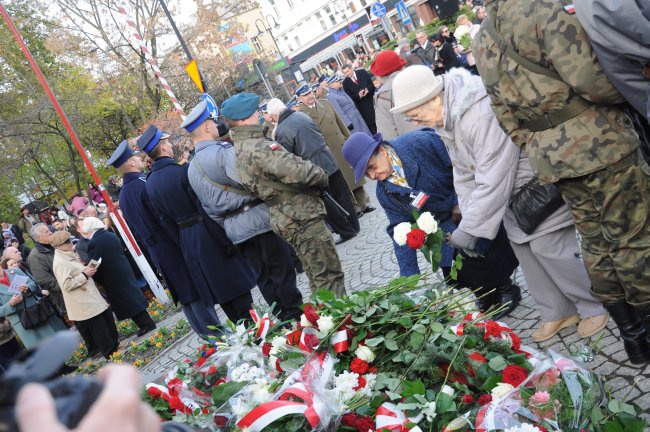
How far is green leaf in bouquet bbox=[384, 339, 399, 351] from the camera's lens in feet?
9.09

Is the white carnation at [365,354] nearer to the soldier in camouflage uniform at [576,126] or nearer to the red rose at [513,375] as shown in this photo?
the red rose at [513,375]

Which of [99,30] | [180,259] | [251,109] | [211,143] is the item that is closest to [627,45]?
[251,109]

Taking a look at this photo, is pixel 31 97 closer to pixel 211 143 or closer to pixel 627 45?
pixel 211 143

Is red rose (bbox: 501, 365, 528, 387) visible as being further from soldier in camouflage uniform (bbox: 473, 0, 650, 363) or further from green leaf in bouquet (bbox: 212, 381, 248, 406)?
green leaf in bouquet (bbox: 212, 381, 248, 406)

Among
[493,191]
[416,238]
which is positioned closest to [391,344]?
[416,238]

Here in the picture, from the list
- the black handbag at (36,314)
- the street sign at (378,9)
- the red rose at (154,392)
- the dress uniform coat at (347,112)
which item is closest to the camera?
the red rose at (154,392)

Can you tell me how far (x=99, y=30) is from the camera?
77.0 ft

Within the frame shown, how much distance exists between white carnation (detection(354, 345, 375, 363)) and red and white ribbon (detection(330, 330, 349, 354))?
81 millimetres

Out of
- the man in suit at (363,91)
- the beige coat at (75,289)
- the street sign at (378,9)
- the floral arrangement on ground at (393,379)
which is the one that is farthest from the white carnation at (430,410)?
the street sign at (378,9)

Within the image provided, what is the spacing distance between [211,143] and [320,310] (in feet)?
8.86

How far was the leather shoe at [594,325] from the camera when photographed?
3.67 metres

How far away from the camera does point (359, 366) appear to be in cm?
268

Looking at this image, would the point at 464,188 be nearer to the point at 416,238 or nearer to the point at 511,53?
the point at 416,238

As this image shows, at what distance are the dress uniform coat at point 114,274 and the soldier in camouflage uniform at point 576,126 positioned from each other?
7.07 m
